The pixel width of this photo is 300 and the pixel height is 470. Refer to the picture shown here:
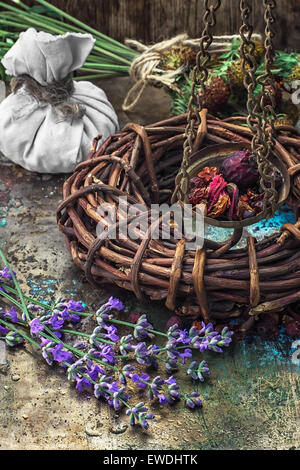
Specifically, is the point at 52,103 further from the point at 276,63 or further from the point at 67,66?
the point at 276,63

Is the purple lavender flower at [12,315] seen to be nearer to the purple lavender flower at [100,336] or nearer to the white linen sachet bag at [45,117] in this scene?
the purple lavender flower at [100,336]

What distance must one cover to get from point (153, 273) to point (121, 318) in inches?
6.5

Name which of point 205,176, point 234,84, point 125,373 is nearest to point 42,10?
point 234,84

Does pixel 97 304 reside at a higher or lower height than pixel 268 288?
lower

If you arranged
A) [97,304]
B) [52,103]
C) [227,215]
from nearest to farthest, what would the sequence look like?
[227,215]
[97,304]
[52,103]

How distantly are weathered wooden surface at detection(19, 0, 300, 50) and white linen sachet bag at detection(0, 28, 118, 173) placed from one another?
0.54 m

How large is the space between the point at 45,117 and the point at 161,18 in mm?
680

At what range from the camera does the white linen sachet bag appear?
1733mm

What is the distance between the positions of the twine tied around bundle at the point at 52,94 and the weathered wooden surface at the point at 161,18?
0.56 meters

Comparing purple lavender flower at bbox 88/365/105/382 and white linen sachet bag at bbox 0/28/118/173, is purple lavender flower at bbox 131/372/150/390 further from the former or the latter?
white linen sachet bag at bbox 0/28/118/173

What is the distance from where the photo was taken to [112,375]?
4.18 feet

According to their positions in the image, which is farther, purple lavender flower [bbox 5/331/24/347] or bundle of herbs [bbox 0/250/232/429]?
purple lavender flower [bbox 5/331/24/347]

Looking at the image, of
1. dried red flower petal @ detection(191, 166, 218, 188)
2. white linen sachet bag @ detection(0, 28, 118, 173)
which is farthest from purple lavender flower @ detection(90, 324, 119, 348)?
A: white linen sachet bag @ detection(0, 28, 118, 173)

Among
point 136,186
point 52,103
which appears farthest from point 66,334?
point 52,103
